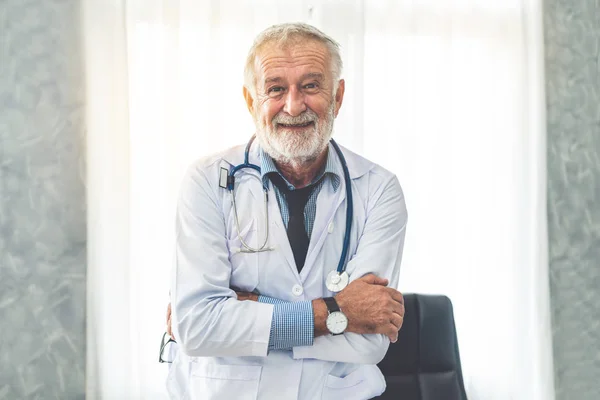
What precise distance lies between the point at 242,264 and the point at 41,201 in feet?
3.68

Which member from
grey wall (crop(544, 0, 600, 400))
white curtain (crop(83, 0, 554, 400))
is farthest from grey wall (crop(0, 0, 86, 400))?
grey wall (crop(544, 0, 600, 400))

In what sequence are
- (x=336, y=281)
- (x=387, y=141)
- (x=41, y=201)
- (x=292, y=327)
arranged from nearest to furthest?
(x=292, y=327) < (x=336, y=281) < (x=41, y=201) < (x=387, y=141)

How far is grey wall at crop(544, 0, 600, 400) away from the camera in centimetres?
280

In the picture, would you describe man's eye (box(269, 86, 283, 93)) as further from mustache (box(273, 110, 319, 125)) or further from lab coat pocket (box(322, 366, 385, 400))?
lab coat pocket (box(322, 366, 385, 400))

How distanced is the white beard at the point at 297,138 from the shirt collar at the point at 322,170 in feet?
0.07

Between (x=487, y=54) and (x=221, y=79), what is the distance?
3.68ft

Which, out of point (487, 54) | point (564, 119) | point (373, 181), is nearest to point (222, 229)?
point (373, 181)

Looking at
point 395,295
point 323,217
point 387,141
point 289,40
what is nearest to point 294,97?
point 289,40

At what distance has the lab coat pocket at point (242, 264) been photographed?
1.61 meters

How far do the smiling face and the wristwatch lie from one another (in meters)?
0.41

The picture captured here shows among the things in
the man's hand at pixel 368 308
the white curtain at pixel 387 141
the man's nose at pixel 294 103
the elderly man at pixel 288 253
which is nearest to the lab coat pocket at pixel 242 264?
the elderly man at pixel 288 253

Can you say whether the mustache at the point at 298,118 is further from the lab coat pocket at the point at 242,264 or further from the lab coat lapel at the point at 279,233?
the lab coat pocket at the point at 242,264

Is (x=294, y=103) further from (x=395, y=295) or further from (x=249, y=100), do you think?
(x=395, y=295)

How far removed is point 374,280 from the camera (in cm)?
156
